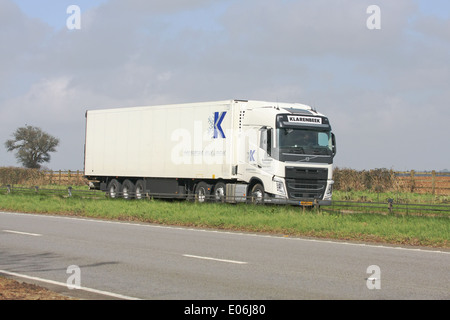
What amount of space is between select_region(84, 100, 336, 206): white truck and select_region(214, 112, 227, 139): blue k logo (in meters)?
0.04

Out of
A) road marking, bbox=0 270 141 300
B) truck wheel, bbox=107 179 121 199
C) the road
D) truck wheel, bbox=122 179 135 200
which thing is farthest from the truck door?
road marking, bbox=0 270 141 300

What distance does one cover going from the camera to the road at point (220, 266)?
9.80 m

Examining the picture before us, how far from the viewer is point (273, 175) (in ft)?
90.7

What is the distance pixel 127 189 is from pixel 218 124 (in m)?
8.58

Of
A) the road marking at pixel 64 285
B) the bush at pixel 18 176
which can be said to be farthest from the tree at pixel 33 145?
the road marking at pixel 64 285

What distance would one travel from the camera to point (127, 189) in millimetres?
36875

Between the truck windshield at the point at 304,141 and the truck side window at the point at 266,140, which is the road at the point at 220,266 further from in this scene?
the truck side window at the point at 266,140

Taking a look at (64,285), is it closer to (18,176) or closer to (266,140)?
(266,140)

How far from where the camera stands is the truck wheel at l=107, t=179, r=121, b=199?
3729 centimetres

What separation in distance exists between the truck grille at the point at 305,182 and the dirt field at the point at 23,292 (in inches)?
724
